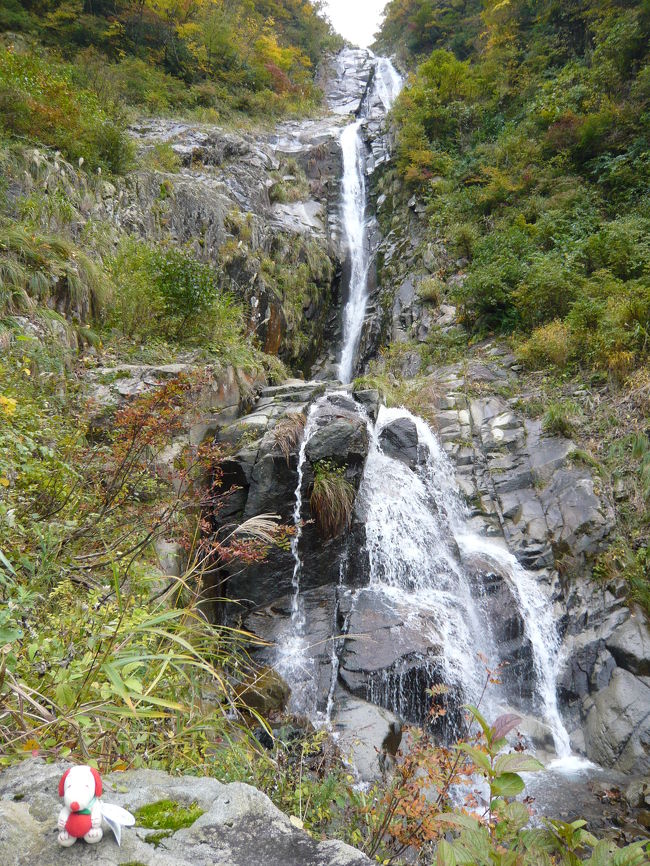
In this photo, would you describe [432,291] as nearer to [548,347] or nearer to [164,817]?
[548,347]

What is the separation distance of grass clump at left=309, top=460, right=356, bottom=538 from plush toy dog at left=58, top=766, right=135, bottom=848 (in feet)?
17.0

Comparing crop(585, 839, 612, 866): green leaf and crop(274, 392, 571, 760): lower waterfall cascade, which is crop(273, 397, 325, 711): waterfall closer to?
crop(274, 392, 571, 760): lower waterfall cascade

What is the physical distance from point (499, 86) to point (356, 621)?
58.4ft

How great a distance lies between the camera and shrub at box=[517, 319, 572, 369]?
816cm

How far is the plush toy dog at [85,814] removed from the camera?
1.02 m

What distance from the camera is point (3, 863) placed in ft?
3.10

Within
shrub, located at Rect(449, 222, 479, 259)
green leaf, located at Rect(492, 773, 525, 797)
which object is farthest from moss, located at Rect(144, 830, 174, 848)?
shrub, located at Rect(449, 222, 479, 259)

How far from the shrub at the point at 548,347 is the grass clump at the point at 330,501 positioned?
477 cm

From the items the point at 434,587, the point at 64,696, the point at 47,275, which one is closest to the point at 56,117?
the point at 47,275

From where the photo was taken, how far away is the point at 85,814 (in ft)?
3.41

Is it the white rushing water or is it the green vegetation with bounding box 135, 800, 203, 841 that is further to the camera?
the white rushing water

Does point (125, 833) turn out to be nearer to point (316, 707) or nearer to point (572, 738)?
point (316, 707)

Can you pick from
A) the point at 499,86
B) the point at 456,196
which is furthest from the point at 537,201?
the point at 499,86

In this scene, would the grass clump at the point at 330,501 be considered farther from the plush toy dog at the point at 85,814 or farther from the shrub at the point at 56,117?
the shrub at the point at 56,117
